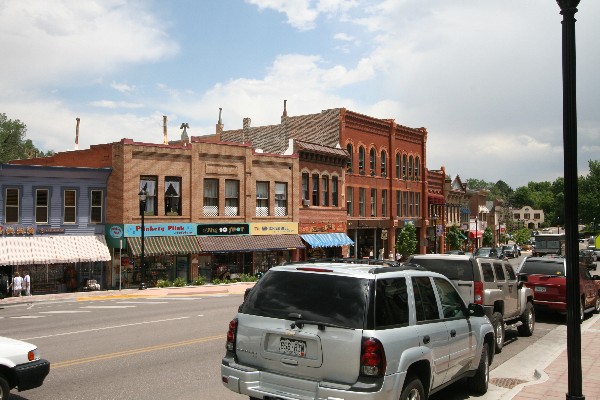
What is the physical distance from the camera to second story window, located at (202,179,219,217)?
34.7 meters

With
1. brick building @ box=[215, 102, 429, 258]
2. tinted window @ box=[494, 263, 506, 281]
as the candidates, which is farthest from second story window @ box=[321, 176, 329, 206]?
tinted window @ box=[494, 263, 506, 281]

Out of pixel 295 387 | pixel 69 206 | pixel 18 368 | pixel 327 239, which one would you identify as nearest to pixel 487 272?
pixel 295 387

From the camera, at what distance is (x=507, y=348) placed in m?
13.1

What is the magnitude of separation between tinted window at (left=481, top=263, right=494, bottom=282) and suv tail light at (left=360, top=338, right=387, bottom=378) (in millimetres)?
6710

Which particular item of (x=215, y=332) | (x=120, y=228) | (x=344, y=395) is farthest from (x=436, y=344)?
(x=120, y=228)

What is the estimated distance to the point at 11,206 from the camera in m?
27.9

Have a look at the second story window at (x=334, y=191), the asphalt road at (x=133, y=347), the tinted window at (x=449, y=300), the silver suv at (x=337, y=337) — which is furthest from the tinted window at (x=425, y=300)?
the second story window at (x=334, y=191)

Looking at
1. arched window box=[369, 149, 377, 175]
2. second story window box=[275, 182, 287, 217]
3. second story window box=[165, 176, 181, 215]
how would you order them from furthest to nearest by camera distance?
arched window box=[369, 149, 377, 175], second story window box=[275, 182, 287, 217], second story window box=[165, 176, 181, 215]

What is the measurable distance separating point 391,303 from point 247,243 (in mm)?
30003

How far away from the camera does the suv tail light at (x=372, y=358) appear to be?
223 inches

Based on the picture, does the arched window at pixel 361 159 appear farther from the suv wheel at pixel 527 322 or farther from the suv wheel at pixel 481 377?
the suv wheel at pixel 481 377

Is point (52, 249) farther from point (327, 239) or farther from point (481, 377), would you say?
point (481, 377)

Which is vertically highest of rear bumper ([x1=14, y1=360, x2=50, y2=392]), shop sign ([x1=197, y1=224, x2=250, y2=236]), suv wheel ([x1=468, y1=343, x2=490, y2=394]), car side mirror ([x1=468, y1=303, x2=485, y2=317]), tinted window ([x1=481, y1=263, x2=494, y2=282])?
shop sign ([x1=197, y1=224, x2=250, y2=236])

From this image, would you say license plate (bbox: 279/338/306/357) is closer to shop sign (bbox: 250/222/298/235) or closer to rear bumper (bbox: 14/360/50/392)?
rear bumper (bbox: 14/360/50/392)
